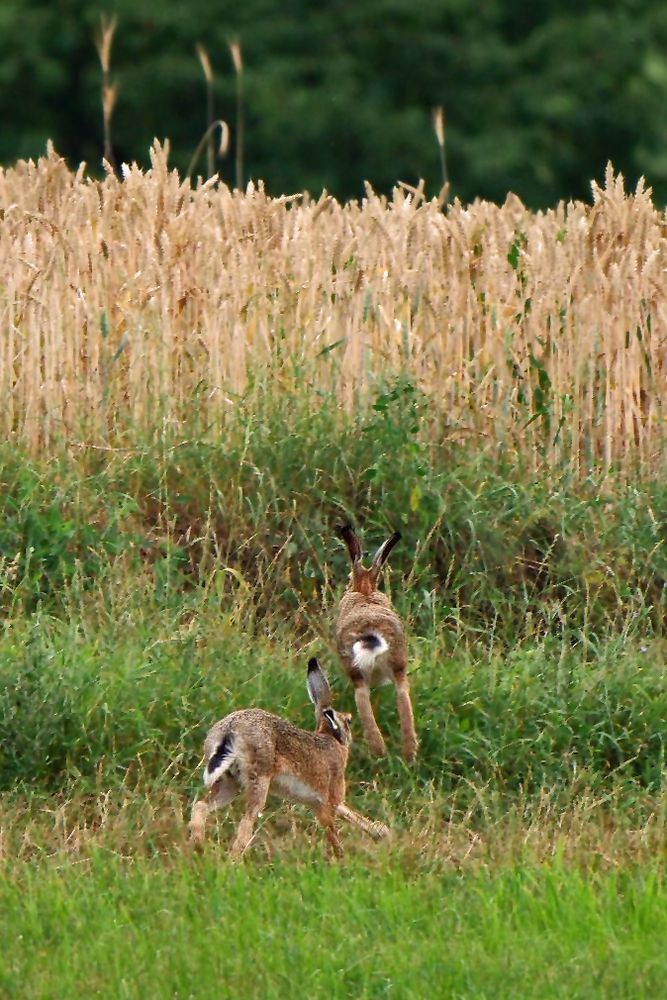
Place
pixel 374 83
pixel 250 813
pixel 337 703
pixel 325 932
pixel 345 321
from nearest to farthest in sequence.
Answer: pixel 325 932, pixel 250 813, pixel 337 703, pixel 345 321, pixel 374 83

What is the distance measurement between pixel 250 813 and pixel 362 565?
5.40ft

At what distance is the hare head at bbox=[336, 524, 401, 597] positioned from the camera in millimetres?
6680

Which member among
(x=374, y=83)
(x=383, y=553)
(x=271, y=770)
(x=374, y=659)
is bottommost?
(x=271, y=770)

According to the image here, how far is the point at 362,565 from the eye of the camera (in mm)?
6812

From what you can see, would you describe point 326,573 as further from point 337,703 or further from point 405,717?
point 405,717

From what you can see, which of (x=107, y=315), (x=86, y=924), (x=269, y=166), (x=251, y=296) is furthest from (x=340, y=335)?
(x=269, y=166)

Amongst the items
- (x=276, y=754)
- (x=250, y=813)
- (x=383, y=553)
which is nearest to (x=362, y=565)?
(x=383, y=553)

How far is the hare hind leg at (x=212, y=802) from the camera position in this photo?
17.5 feet

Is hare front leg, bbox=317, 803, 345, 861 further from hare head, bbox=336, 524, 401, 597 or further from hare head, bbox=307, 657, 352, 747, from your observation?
hare head, bbox=336, 524, 401, 597

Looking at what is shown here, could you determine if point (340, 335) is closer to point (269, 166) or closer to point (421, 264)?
point (421, 264)

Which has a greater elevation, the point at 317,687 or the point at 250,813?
the point at 317,687

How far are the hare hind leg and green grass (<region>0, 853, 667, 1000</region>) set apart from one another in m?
0.12

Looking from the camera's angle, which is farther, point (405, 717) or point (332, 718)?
point (405, 717)

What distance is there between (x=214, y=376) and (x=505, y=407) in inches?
50.2
